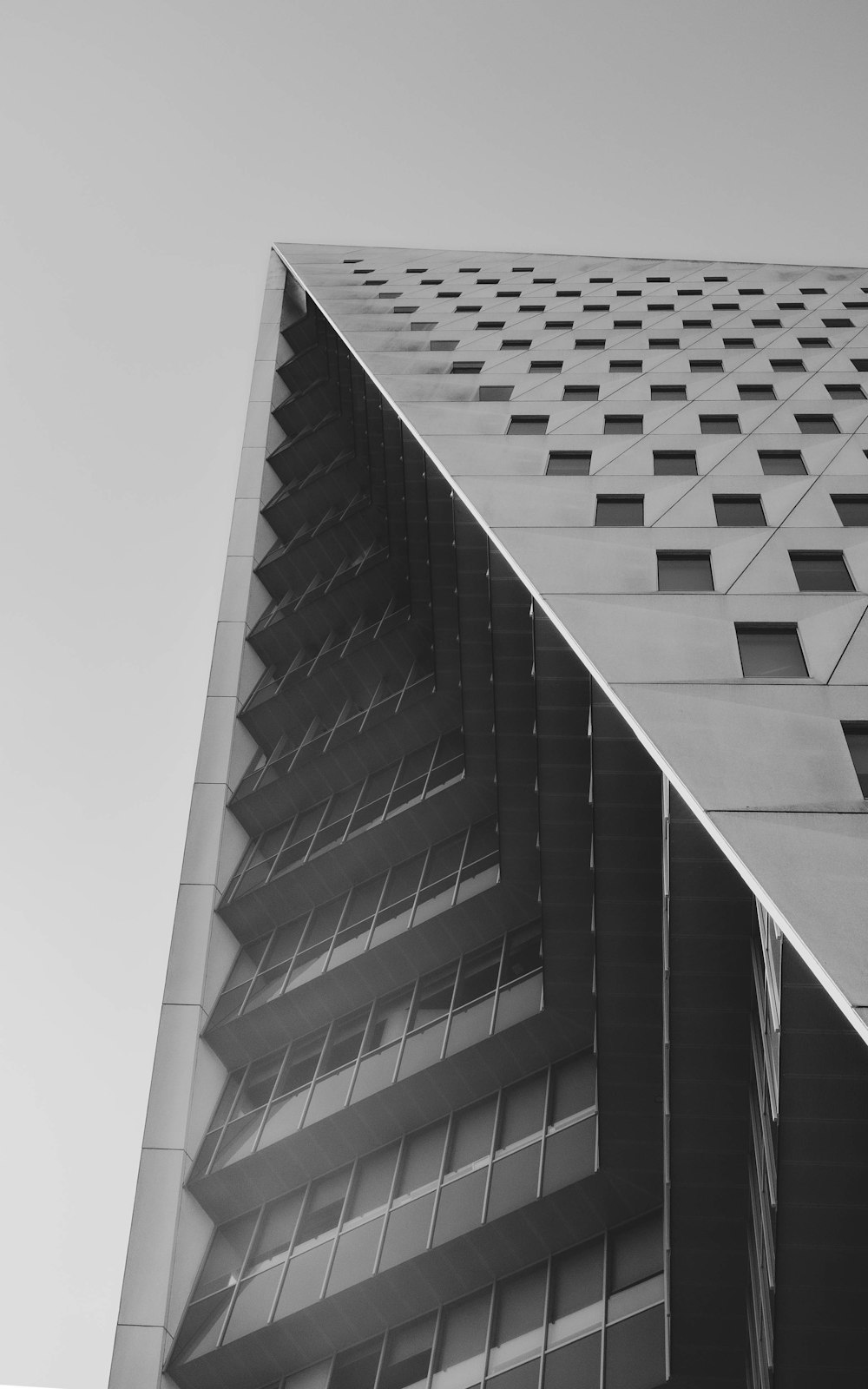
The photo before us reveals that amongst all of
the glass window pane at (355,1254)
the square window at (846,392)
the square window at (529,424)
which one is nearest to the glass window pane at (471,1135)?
the glass window pane at (355,1254)

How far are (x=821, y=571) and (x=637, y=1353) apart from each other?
1116cm

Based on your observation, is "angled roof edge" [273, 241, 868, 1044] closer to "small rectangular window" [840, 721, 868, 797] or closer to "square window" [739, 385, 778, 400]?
"small rectangular window" [840, 721, 868, 797]

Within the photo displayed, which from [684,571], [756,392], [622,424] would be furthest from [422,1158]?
[756,392]

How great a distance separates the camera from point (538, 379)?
28.0 meters

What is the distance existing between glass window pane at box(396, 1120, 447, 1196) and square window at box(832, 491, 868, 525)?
1234cm

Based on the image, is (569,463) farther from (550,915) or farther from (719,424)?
(550,915)

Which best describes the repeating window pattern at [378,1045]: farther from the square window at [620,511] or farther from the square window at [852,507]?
the square window at [852,507]

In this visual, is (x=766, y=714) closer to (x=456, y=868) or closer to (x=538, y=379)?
(x=456, y=868)

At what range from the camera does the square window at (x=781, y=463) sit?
2142cm

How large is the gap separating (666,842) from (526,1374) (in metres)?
7.93

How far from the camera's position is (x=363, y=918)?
26469 millimetres

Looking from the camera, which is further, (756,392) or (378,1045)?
(756,392)

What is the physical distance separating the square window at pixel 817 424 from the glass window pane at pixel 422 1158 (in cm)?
1463

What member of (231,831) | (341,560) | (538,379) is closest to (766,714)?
(538,379)
